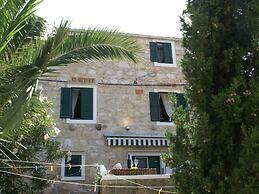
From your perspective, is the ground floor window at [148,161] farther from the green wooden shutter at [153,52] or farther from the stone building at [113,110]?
the green wooden shutter at [153,52]

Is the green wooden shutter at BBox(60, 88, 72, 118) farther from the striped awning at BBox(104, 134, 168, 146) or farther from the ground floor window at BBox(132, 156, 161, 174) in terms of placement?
the ground floor window at BBox(132, 156, 161, 174)

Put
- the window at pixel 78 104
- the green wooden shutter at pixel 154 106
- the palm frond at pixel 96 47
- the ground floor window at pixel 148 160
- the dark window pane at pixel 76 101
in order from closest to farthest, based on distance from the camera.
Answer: the palm frond at pixel 96 47
the window at pixel 78 104
the ground floor window at pixel 148 160
the dark window pane at pixel 76 101
the green wooden shutter at pixel 154 106

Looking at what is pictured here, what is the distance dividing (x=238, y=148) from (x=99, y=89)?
1249 cm

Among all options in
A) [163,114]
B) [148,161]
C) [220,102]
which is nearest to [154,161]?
[148,161]

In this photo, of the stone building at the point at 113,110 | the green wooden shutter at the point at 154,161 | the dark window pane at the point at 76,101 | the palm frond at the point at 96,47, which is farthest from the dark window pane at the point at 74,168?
the palm frond at the point at 96,47

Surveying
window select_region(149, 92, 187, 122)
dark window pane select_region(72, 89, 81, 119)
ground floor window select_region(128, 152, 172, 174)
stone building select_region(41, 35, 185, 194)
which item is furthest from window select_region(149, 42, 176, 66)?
ground floor window select_region(128, 152, 172, 174)

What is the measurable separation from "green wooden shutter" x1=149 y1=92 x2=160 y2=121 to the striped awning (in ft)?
3.96

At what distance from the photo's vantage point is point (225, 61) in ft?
14.1

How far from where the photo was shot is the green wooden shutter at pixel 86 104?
51.5 ft

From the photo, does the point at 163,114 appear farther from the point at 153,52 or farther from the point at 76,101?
the point at 76,101

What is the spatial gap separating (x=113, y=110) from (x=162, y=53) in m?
3.69

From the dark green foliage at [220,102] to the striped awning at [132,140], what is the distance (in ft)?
35.5

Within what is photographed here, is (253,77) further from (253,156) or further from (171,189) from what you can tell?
(171,189)

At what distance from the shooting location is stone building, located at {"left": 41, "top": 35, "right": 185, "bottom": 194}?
15.3m
